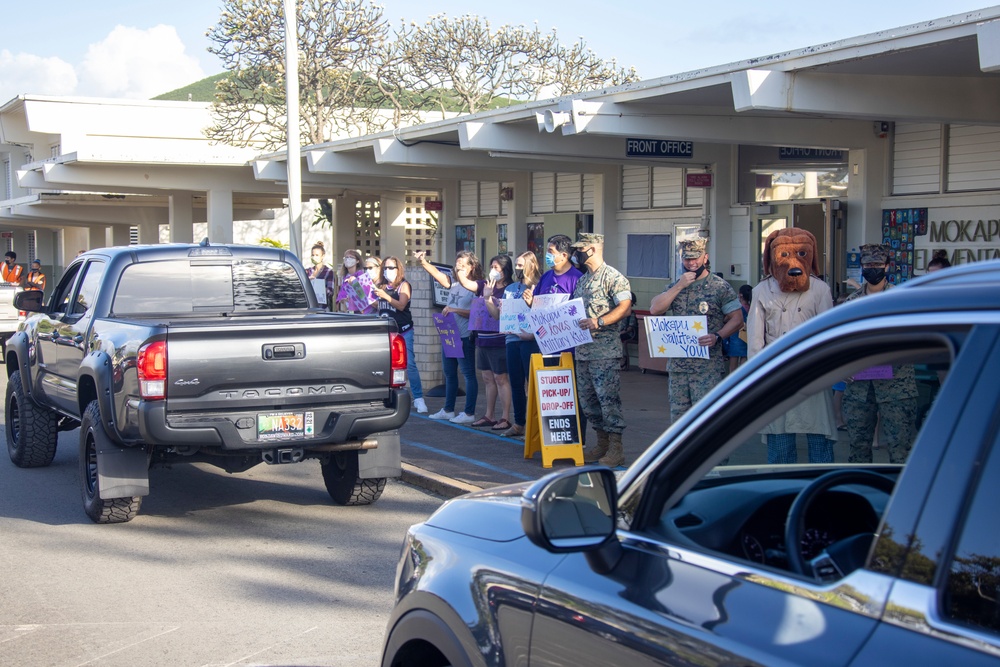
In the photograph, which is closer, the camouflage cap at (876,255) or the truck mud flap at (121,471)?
the camouflage cap at (876,255)

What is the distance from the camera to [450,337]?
1209 centimetres

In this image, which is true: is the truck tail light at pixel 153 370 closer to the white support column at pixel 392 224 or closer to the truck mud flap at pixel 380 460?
the truck mud flap at pixel 380 460

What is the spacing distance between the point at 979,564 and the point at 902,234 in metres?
12.2

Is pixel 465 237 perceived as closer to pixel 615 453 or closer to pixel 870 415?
pixel 615 453

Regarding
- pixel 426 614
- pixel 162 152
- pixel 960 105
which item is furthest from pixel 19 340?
pixel 162 152

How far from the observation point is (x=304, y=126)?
139 feet

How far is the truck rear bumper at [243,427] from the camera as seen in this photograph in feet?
23.7

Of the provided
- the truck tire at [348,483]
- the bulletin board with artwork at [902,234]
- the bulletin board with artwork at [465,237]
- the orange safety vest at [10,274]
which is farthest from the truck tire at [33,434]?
the orange safety vest at [10,274]

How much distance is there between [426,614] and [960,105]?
32.9ft

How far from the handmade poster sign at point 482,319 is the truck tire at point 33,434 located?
4.15 metres

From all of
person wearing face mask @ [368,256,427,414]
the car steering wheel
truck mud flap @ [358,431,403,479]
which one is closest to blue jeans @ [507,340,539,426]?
person wearing face mask @ [368,256,427,414]

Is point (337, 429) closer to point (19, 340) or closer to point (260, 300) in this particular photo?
point (260, 300)

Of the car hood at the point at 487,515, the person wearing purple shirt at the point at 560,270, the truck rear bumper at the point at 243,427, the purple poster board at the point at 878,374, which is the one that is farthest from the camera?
the person wearing purple shirt at the point at 560,270

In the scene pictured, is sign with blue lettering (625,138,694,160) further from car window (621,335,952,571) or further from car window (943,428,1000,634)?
car window (943,428,1000,634)
